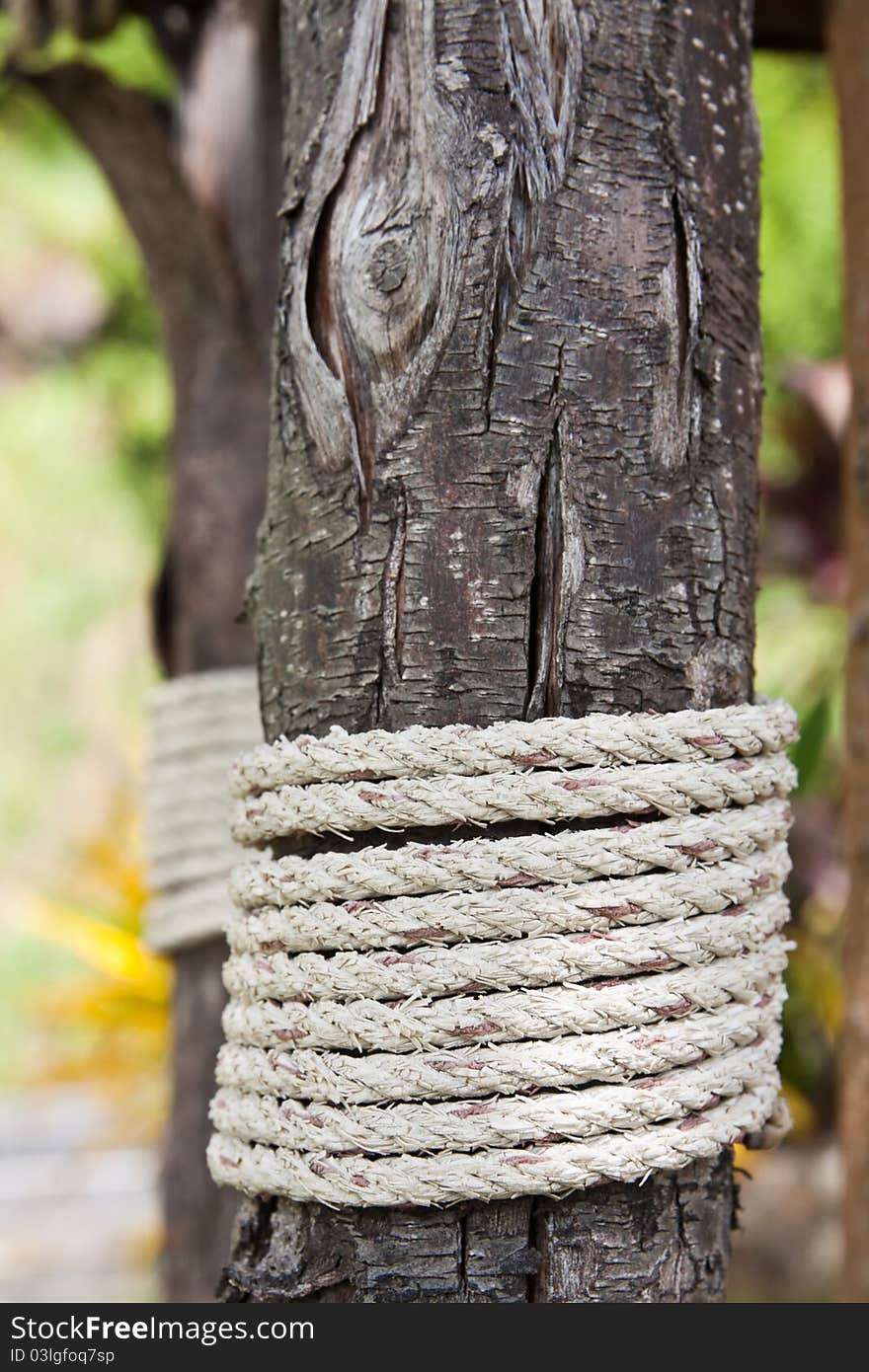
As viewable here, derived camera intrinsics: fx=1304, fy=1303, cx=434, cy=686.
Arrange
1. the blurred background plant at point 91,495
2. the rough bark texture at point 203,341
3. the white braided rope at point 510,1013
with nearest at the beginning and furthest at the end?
1. the white braided rope at point 510,1013
2. the rough bark texture at point 203,341
3. the blurred background plant at point 91,495

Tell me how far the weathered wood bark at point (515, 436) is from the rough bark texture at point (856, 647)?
2.40ft

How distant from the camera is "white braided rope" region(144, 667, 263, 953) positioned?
128 cm

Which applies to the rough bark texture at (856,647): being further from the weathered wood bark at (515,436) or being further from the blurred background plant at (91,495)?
the blurred background plant at (91,495)

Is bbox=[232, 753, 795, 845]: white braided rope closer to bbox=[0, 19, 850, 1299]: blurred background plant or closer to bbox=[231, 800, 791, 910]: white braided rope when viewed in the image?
bbox=[231, 800, 791, 910]: white braided rope

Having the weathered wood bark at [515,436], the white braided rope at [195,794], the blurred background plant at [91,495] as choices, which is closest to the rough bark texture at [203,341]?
the white braided rope at [195,794]

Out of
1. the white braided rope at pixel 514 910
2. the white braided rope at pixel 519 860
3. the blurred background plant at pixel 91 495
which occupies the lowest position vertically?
the white braided rope at pixel 514 910

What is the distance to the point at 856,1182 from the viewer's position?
1271 millimetres

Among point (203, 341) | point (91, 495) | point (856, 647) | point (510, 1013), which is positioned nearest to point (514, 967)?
point (510, 1013)

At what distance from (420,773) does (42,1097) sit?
412 cm

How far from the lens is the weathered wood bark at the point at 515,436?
584 millimetres

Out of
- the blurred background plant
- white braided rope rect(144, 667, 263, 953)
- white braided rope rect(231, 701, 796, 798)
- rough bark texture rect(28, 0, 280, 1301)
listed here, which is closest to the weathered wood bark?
white braided rope rect(231, 701, 796, 798)

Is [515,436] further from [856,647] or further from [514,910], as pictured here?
[856,647]

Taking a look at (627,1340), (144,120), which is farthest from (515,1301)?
(144,120)

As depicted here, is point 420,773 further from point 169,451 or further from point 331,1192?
point 169,451
